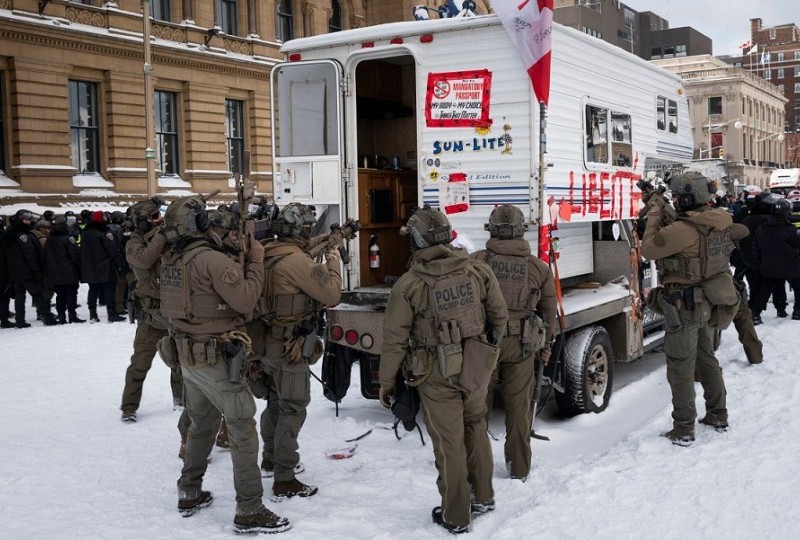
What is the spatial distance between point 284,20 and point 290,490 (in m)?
25.9

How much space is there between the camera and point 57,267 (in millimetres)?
12672

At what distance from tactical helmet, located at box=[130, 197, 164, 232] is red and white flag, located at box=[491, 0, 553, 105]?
3.51 m

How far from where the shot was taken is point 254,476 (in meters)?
4.84

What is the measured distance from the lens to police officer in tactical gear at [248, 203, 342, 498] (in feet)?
17.4

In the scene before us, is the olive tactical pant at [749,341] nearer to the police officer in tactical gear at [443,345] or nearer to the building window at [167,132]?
the police officer in tactical gear at [443,345]

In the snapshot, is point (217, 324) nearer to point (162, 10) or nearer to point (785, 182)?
point (162, 10)

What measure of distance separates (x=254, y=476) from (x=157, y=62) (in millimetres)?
21554

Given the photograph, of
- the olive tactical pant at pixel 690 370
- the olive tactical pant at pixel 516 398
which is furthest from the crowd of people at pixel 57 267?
the olive tactical pant at pixel 690 370

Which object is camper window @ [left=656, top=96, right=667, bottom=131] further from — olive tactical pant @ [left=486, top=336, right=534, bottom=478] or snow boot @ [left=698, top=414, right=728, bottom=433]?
olive tactical pant @ [left=486, top=336, right=534, bottom=478]

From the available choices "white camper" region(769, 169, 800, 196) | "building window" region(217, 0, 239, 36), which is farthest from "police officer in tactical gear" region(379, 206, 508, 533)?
"white camper" region(769, 169, 800, 196)

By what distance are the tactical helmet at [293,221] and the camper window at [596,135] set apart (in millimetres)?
3529

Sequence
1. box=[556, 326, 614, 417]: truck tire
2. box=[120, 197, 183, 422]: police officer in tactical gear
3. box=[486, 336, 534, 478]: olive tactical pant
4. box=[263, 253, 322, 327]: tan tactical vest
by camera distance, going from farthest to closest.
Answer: box=[556, 326, 614, 417]: truck tire
box=[120, 197, 183, 422]: police officer in tactical gear
box=[486, 336, 534, 478]: olive tactical pant
box=[263, 253, 322, 327]: tan tactical vest

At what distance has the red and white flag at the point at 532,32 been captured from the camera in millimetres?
6383

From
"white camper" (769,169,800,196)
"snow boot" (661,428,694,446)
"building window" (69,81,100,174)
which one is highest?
"building window" (69,81,100,174)
